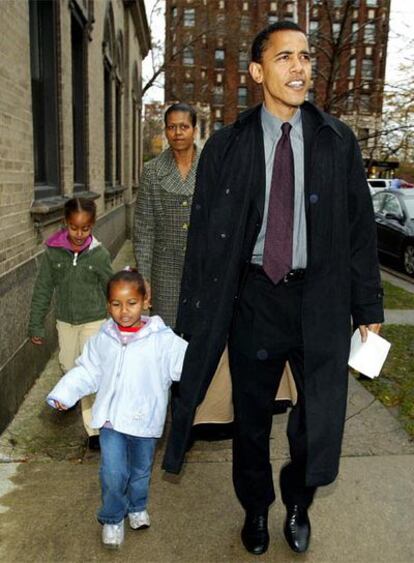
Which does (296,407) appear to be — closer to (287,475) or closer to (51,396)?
(287,475)

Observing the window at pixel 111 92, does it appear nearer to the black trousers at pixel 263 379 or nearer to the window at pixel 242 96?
the black trousers at pixel 263 379

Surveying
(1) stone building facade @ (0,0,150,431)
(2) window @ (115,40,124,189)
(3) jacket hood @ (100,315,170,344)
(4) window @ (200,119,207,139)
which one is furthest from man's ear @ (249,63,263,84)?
(4) window @ (200,119,207,139)

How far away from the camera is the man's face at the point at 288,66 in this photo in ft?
8.04

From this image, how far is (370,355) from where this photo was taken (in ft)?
8.61

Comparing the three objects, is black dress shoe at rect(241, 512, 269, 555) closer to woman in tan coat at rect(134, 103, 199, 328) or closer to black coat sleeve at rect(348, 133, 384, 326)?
black coat sleeve at rect(348, 133, 384, 326)

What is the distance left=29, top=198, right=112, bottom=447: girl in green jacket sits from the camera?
3.79 metres

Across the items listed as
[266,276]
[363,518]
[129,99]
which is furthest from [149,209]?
[129,99]

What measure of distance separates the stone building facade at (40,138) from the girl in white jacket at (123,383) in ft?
5.15

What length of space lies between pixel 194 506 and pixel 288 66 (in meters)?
2.24

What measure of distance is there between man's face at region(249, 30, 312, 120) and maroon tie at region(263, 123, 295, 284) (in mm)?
280

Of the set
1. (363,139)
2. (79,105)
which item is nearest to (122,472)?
(79,105)

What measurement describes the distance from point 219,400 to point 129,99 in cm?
1585

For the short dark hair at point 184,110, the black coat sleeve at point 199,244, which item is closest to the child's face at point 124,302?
the black coat sleeve at point 199,244

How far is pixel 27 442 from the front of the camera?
391 centimetres
